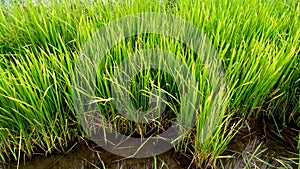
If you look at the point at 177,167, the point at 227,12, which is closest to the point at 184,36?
the point at 227,12

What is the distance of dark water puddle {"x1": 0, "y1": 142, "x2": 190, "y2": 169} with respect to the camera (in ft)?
3.72

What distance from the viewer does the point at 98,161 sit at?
1.15m

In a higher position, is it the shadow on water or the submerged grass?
the submerged grass

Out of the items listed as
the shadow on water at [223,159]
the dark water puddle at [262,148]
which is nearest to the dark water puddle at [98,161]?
the shadow on water at [223,159]

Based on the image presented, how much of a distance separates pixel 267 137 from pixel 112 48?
647 mm

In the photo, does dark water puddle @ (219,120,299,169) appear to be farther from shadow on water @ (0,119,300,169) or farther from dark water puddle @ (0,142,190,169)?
dark water puddle @ (0,142,190,169)

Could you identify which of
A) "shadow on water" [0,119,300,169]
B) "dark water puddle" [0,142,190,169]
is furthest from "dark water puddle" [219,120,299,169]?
"dark water puddle" [0,142,190,169]

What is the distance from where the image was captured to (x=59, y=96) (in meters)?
1.17

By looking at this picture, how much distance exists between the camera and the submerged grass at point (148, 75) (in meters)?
1.09

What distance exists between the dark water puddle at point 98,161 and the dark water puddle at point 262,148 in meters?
0.17

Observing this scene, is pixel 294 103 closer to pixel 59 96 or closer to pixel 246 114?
pixel 246 114

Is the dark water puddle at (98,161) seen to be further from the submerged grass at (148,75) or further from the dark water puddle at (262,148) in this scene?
the dark water puddle at (262,148)

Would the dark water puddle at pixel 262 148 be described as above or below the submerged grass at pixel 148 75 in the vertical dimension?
below

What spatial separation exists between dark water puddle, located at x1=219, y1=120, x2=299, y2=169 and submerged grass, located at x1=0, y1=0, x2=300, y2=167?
0.04 m
